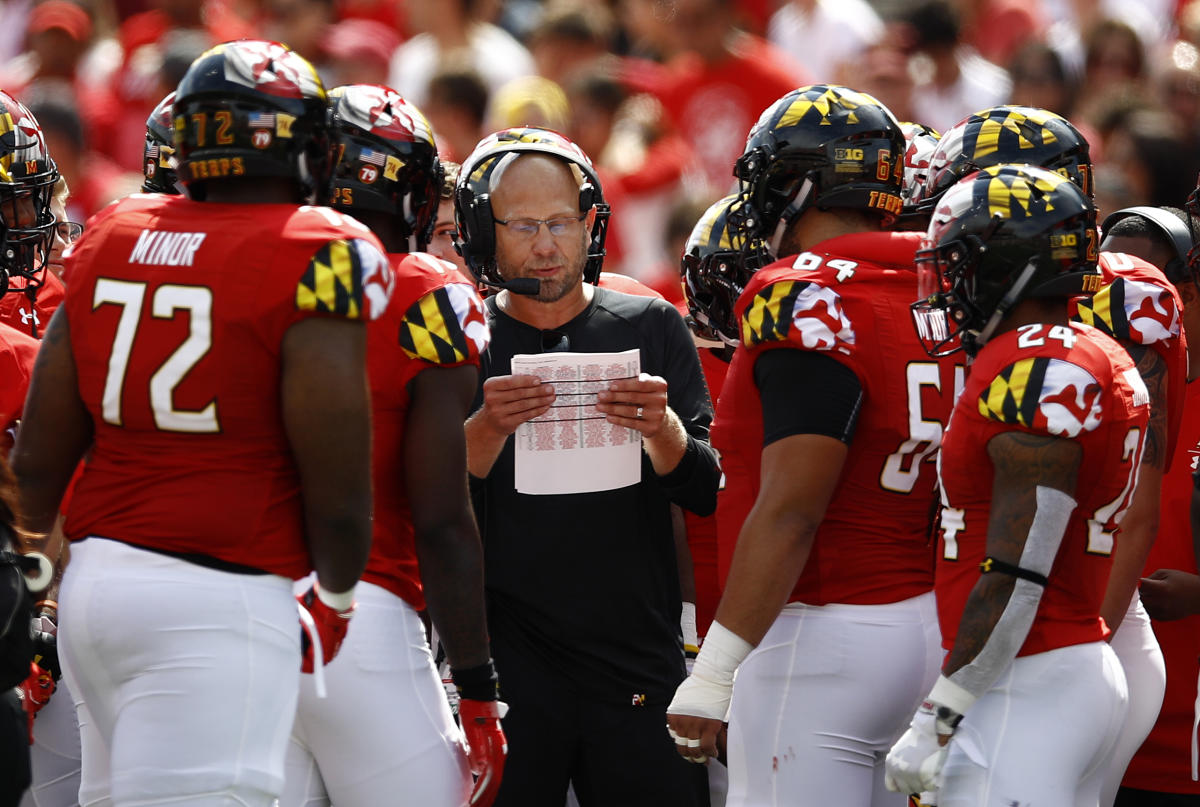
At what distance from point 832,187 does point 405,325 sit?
3.70 ft

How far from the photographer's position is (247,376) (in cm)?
295

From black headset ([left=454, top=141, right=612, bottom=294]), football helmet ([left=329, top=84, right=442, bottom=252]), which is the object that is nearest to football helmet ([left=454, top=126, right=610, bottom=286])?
black headset ([left=454, top=141, right=612, bottom=294])

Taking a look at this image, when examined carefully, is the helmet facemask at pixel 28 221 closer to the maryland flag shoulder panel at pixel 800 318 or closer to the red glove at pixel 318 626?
the red glove at pixel 318 626

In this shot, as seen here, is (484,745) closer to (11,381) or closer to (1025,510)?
(1025,510)

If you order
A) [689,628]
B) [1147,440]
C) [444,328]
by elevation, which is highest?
[444,328]

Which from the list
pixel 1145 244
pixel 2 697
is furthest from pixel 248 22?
pixel 2 697

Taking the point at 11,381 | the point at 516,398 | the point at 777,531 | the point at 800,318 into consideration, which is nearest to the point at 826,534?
the point at 777,531

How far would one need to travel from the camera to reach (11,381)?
3781 millimetres

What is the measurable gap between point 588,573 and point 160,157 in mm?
1731

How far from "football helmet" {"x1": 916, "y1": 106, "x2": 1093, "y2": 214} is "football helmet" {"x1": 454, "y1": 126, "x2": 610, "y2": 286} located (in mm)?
910

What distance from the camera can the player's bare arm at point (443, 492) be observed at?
3.43 metres

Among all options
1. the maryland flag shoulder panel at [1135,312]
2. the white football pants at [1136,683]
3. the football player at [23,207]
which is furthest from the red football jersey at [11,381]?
the white football pants at [1136,683]

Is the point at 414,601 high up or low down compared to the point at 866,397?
down

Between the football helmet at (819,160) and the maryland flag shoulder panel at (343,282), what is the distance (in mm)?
1315
